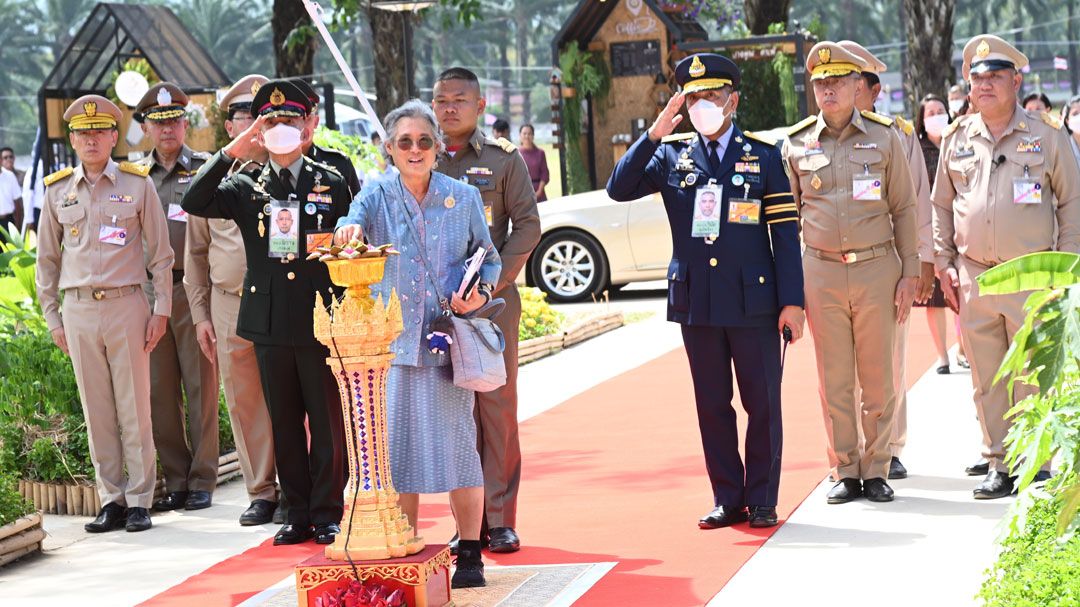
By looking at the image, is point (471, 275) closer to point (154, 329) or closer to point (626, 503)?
point (626, 503)

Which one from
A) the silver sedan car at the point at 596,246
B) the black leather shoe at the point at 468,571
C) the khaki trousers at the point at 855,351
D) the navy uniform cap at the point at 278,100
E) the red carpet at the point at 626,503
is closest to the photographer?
the black leather shoe at the point at 468,571

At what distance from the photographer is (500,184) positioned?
7516mm

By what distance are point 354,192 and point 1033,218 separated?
340cm

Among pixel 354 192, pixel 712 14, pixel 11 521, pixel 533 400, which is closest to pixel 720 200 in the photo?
pixel 354 192

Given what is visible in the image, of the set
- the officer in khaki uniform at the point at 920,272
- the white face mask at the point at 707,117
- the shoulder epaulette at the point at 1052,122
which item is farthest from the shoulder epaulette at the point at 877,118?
the white face mask at the point at 707,117

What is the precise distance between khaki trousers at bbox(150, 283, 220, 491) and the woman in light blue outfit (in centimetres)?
294

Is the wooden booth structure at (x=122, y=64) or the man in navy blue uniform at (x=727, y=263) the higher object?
the wooden booth structure at (x=122, y=64)

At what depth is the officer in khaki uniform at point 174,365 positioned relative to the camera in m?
9.24

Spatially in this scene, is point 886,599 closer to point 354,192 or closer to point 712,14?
point 354,192

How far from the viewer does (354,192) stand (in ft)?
26.9

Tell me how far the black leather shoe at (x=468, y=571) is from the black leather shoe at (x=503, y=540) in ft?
2.00

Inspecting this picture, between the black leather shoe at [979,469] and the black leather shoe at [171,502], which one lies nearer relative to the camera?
the black leather shoe at [979,469]

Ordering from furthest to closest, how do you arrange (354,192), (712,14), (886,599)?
(712,14) → (354,192) → (886,599)

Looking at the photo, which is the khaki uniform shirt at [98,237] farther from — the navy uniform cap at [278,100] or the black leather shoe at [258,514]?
the navy uniform cap at [278,100]
